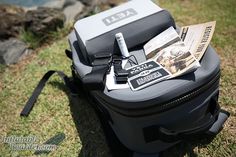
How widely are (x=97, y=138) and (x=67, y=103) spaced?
46cm

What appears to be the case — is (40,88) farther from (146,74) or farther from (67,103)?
(146,74)

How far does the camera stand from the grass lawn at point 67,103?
217 centimetres

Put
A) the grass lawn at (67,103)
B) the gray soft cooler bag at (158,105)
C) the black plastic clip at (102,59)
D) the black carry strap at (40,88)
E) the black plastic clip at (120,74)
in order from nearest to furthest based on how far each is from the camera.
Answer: the gray soft cooler bag at (158,105)
the black plastic clip at (120,74)
the black plastic clip at (102,59)
the grass lawn at (67,103)
the black carry strap at (40,88)

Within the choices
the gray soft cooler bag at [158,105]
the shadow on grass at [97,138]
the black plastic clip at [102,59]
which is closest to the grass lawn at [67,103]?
the shadow on grass at [97,138]

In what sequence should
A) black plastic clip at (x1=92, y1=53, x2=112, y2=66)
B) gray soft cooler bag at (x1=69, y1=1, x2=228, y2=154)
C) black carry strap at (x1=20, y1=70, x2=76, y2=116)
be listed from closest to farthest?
1. gray soft cooler bag at (x1=69, y1=1, x2=228, y2=154)
2. black plastic clip at (x1=92, y1=53, x2=112, y2=66)
3. black carry strap at (x1=20, y1=70, x2=76, y2=116)

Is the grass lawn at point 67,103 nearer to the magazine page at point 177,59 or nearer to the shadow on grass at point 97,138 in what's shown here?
the shadow on grass at point 97,138

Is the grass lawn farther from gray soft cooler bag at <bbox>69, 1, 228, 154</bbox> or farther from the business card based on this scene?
the business card

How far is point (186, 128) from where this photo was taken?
1.86m

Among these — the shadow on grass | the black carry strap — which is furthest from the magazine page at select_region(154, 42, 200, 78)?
the black carry strap

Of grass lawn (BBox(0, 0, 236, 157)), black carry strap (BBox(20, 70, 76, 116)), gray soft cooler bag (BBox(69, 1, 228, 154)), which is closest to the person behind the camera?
gray soft cooler bag (BBox(69, 1, 228, 154))

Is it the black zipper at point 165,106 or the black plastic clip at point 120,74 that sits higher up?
the black plastic clip at point 120,74

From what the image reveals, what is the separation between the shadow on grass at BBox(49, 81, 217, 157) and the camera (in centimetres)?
206

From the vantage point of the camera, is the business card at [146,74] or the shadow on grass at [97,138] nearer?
the business card at [146,74]

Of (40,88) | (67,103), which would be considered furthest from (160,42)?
(40,88)
